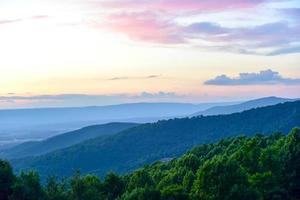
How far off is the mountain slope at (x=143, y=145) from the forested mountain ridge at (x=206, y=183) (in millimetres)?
109690

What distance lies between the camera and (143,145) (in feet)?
618

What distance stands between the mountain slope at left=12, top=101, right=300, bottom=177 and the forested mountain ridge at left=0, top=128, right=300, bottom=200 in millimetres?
109690

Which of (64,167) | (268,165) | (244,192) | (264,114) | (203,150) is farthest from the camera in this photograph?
(264,114)

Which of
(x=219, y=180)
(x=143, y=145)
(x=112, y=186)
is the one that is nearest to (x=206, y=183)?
(x=219, y=180)

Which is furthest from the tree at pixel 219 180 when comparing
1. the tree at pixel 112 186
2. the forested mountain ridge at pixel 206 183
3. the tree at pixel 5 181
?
the tree at pixel 5 181

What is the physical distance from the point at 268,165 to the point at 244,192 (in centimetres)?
817

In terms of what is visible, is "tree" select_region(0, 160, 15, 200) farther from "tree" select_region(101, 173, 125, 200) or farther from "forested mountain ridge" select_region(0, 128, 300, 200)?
"tree" select_region(101, 173, 125, 200)

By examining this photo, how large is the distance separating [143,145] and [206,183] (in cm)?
15081

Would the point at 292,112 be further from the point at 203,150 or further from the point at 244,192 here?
the point at 244,192

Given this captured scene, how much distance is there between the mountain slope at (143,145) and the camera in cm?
16700

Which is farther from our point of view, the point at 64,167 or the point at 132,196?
the point at 64,167

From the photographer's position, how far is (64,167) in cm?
16600

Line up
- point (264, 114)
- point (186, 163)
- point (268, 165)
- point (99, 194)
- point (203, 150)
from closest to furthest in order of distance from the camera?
point (99, 194) → point (268, 165) → point (186, 163) → point (203, 150) → point (264, 114)

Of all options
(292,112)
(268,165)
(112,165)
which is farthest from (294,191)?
(292,112)
